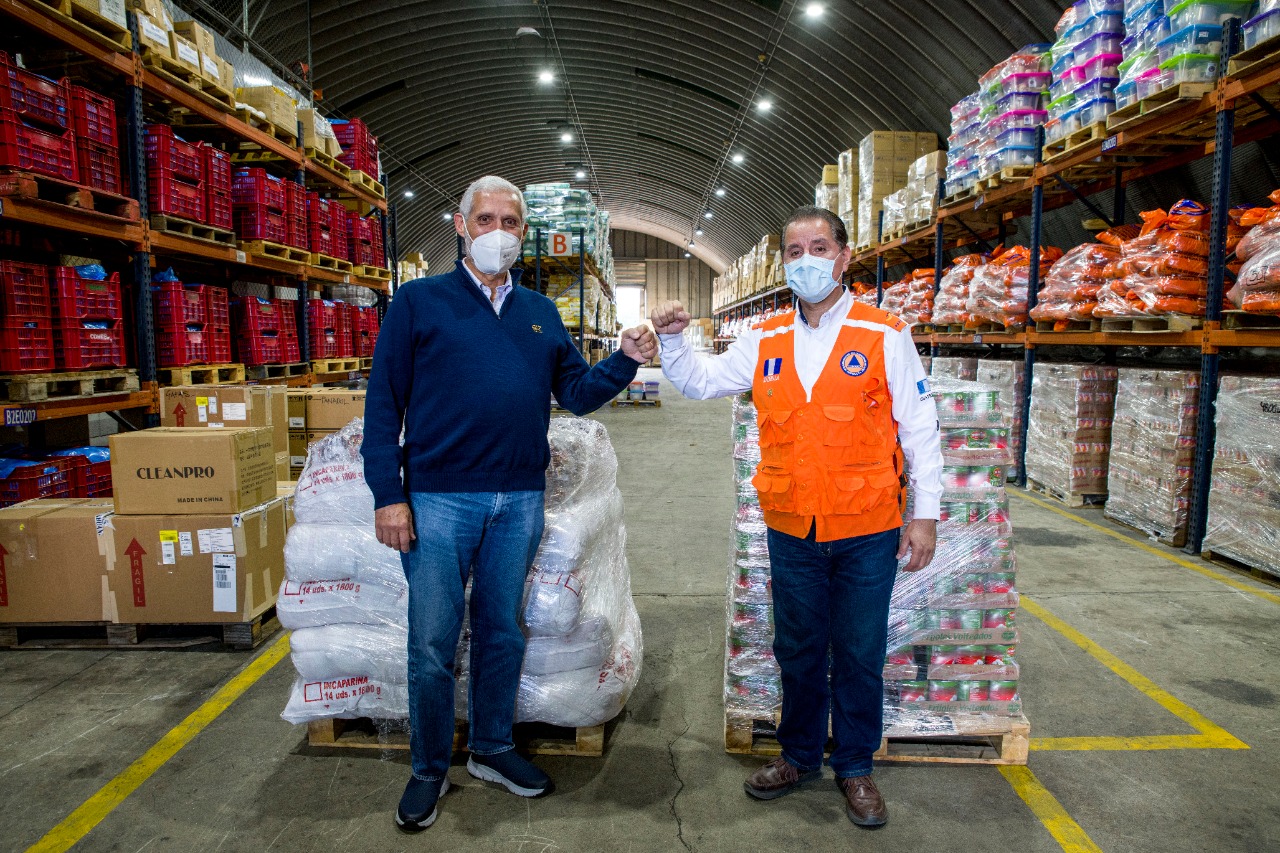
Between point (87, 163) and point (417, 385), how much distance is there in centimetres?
400

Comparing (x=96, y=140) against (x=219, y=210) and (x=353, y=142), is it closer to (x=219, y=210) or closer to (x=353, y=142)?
(x=219, y=210)

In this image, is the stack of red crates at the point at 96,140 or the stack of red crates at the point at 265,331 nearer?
the stack of red crates at the point at 96,140

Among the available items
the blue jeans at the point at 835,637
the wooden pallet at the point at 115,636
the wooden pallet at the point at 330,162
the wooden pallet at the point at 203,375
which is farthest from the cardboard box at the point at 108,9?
the blue jeans at the point at 835,637

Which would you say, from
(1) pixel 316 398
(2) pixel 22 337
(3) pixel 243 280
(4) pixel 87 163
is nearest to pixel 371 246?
(3) pixel 243 280

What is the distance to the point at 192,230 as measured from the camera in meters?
5.89

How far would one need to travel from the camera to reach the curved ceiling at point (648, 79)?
11.2 metres

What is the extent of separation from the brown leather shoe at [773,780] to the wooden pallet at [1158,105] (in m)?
5.35

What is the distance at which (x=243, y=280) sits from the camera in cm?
868

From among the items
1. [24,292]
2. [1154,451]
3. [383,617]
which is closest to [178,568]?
[383,617]

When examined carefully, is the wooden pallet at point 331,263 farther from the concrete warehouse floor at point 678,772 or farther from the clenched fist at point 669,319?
the clenched fist at point 669,319

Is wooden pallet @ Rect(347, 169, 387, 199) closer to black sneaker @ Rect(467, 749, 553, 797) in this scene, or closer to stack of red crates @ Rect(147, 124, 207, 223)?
stack of red crates @ Rect(147, 124, 207, 223)

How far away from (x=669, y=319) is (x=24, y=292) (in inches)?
164

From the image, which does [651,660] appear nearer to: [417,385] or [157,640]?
[417,385]

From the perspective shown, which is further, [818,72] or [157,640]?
[818,72]
